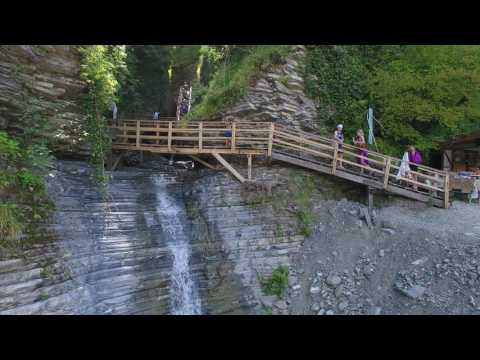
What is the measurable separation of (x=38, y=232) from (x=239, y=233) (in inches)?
236

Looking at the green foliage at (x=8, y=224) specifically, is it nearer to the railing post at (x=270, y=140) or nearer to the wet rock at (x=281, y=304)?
the wet rock at (x=281, y=304)

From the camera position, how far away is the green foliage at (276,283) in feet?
31.3

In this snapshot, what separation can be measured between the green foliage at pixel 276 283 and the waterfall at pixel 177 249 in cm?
210

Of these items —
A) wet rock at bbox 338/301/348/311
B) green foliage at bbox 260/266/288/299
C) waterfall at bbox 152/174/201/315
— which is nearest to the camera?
wet rock at bbox 338/301/348/311

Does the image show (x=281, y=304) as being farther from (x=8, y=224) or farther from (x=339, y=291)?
(x=8, y=224)

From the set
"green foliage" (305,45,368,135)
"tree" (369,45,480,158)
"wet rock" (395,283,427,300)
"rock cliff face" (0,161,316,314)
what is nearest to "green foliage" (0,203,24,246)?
"rock cliff face" (0,161,316,314)

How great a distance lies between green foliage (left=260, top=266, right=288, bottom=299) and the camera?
9.54 meters

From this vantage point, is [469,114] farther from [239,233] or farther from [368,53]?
[239,233]

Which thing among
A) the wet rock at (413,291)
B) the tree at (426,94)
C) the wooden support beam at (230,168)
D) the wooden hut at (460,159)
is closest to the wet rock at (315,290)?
the wet rock at (413,291)

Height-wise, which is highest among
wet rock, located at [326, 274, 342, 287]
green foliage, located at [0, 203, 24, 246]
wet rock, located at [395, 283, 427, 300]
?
green foliage, located at [0, 203, 24, 246]

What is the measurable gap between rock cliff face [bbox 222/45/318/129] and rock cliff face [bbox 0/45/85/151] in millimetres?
6452

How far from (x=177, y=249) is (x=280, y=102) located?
826cm

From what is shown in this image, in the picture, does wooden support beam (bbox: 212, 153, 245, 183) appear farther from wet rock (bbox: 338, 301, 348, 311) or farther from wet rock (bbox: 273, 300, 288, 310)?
wet rock (bbox: 338, 301, 348, 311)

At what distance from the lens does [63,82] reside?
1123 cm
